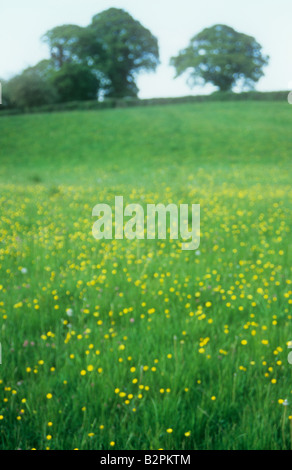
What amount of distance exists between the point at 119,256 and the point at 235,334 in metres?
2.23

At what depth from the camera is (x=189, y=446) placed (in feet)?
7.27

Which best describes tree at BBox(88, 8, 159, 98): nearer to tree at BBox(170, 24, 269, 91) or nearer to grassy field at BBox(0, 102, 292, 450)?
grassy field at BBox(0, 102, 292, 450)

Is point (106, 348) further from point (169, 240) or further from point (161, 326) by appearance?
point (169, 240)

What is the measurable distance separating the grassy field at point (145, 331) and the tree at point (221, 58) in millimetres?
15845

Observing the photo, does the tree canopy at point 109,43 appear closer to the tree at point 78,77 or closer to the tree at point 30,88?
the tree at point 78,77

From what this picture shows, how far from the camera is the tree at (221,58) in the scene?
21944 mm

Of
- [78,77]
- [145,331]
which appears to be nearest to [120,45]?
[78,77]

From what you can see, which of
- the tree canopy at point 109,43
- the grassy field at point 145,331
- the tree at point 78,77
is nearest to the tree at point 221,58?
the tree at point 78,77

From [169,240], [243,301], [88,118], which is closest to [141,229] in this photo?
[169,240]

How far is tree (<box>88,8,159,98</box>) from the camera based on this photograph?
314 inches

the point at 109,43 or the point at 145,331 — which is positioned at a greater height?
the point at 109,43

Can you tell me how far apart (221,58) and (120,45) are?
53.2 ft

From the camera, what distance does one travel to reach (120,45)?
34.4ft

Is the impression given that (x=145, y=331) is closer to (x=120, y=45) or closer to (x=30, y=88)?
(x=120, y=45)
